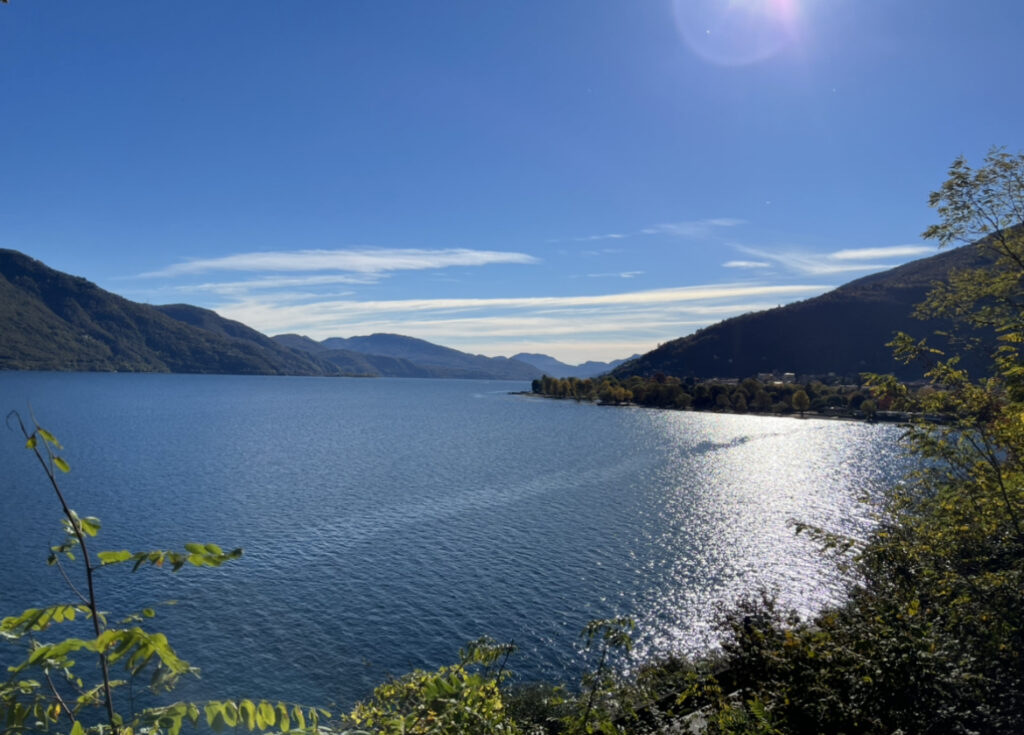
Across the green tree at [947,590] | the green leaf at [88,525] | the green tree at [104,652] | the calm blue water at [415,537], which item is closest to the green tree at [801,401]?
the calm blue water at [415,537]

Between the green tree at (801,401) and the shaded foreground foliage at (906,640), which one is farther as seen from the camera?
the green tree at (801,401)

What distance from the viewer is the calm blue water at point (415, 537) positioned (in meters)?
31.3

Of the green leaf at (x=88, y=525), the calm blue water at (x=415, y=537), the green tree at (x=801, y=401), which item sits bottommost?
the calm blue water at (x=415, y=537)

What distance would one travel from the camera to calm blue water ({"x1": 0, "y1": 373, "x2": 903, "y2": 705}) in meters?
31.3

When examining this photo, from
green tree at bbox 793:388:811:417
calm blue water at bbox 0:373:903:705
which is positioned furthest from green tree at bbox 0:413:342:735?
green tree at bbox 793:388:811:417

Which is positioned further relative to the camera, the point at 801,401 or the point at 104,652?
the point at 801,401

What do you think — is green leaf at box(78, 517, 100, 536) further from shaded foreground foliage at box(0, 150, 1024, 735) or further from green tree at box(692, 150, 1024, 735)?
green tree at box(692, 150, 1024, 735)

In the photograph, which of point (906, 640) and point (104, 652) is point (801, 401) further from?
point (104, 652)

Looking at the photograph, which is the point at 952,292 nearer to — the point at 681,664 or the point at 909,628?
the point at 909,628

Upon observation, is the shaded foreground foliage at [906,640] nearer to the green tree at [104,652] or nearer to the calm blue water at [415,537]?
the green tree at [104,652]

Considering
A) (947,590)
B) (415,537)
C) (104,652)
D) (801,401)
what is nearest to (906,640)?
(947,590)

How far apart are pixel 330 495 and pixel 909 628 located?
59525 mm

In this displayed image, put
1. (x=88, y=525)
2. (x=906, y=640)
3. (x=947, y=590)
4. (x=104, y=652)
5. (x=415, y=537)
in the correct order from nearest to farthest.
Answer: (x=104, y=652) → (x=88, y=525) → (x=906, y=640) → (x=947, y=590) → (x=415, y=537)

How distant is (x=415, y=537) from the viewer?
4812cm
